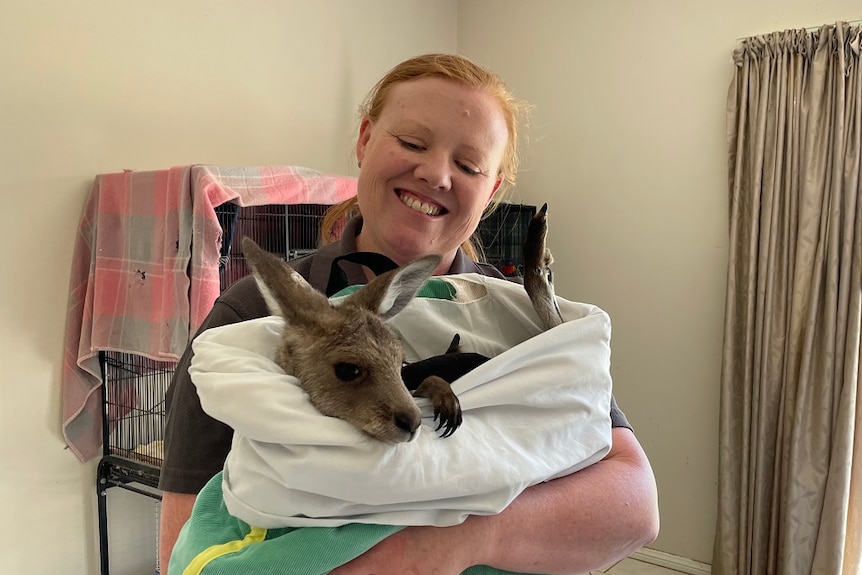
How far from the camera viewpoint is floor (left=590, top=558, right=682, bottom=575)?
318cm

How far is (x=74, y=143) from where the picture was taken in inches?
79.0

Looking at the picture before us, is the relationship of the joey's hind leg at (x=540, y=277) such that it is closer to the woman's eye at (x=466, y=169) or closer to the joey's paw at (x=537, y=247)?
the joey's paw at (x=537, y=247)

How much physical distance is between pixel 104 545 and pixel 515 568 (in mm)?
1851

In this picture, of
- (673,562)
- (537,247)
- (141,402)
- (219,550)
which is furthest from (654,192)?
(219,550)

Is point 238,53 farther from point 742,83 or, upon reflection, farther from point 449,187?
point 742,83

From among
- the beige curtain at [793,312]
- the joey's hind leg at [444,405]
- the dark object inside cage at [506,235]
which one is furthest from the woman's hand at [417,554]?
the beige curtain at [793,312]

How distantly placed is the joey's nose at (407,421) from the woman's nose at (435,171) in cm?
50

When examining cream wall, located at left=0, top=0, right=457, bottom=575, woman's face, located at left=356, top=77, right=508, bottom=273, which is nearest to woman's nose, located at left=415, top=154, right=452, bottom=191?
woman's face, located at left=356, top=77, right=508, bottom=273

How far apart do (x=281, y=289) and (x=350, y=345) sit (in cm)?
10

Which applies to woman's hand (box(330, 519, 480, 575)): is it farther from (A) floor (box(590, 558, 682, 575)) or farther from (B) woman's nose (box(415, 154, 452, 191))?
(A) floor (box(590, 558, 682, 575))

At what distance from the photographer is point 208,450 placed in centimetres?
85

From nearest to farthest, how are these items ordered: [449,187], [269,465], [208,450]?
1. [269,465]
2. [208,450]
3. [449,187]

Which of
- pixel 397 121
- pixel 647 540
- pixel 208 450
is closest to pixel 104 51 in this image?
pixel 397 121

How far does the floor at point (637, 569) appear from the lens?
3.18 meters
